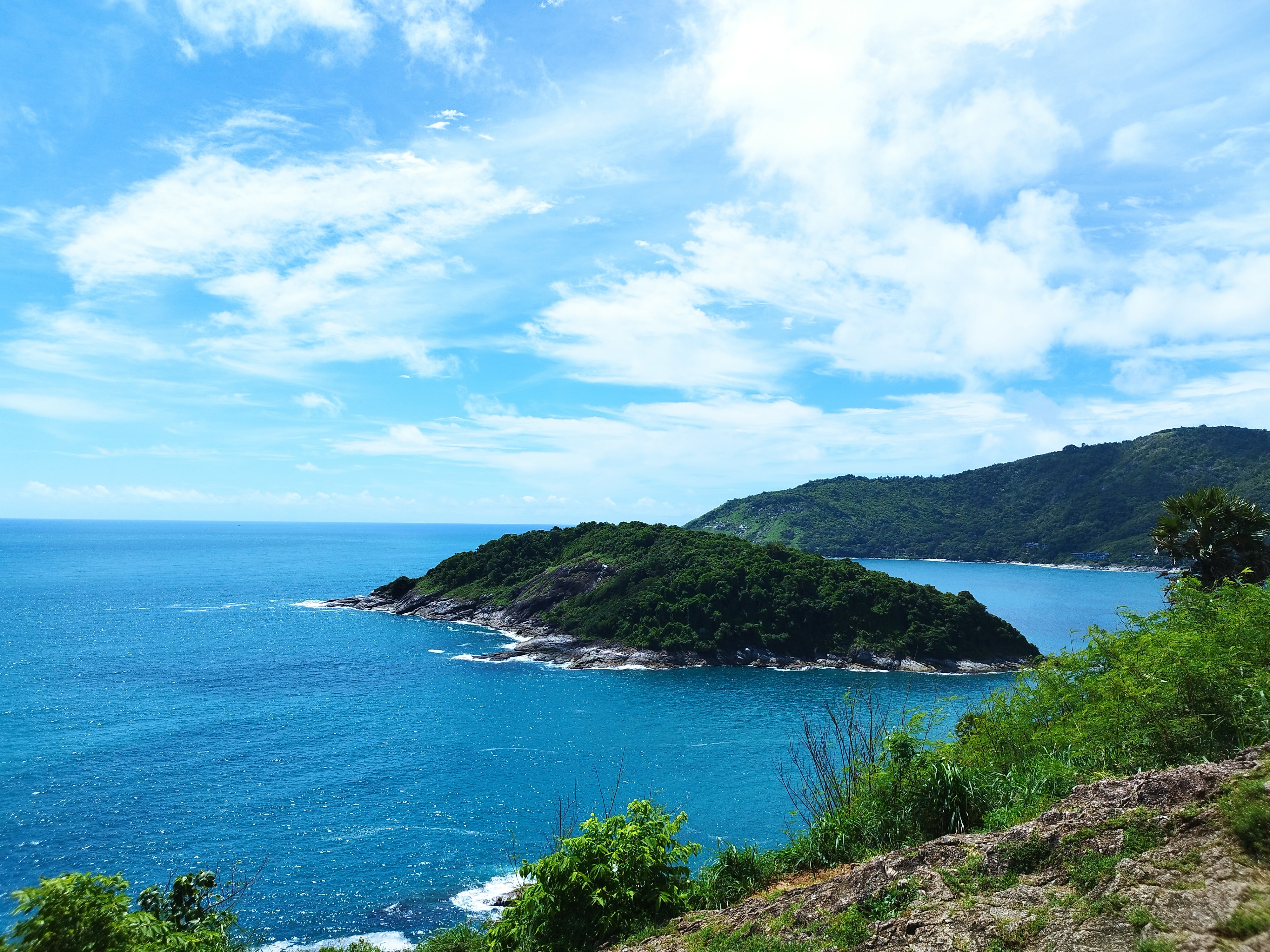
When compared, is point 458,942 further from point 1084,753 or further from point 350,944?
point 1084,753

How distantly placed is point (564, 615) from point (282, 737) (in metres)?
44.4

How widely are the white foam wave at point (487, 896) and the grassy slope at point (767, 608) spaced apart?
51853 mm

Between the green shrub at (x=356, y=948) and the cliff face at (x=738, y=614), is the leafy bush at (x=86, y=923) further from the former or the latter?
the cliff face at (x=738, y=614)

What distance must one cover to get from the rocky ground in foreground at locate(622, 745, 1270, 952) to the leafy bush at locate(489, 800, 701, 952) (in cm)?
116

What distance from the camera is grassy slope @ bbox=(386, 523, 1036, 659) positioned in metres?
83.5

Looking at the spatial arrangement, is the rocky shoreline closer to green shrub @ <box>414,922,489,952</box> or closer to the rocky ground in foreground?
green shrub @ <box>414,922,489,952</box>

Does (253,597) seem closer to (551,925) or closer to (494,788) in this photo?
(494,788)

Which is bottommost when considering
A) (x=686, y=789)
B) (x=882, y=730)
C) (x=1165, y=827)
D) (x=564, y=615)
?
(x=686, y=789)

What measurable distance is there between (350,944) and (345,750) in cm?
2646

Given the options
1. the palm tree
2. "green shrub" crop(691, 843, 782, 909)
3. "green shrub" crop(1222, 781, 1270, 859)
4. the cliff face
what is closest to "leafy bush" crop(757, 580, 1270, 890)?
Answer: "green shrub" crop(1222, 781, 1270, 859)

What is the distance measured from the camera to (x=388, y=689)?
68000 millimetres

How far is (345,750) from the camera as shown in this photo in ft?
166

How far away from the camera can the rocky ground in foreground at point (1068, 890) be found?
18.0ft

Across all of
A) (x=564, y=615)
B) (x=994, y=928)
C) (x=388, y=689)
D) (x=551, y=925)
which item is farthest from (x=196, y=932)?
(x=564, y=615)
